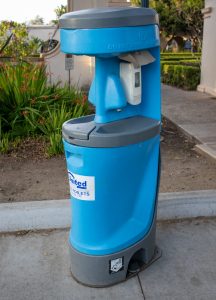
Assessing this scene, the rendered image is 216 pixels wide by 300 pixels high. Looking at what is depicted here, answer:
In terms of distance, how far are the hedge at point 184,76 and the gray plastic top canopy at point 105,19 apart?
9.76 meters

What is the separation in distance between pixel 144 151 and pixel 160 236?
1006mm

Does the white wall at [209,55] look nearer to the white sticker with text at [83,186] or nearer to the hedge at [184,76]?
the hedge at [184,76]

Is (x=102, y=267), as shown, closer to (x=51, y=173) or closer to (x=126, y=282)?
(x=126, y=282)

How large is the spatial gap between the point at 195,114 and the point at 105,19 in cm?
595

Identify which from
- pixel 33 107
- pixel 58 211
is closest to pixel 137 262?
pixel 58 211

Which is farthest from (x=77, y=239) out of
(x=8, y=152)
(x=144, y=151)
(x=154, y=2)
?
(x=154, y=2)

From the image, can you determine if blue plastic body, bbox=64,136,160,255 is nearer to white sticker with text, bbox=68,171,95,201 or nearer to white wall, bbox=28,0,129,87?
white sticker with text, bbox=68,171,95,201

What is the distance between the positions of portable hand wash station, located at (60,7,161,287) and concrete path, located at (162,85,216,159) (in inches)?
95.0

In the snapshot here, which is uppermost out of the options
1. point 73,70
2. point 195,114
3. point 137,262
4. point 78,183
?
point 78,183

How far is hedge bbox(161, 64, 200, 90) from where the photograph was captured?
11.8 metres

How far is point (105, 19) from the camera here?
7.42 ft

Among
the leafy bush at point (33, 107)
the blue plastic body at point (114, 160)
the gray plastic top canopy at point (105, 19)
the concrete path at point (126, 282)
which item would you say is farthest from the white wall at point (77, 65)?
the gray plastic top canopy at point (105, 19)

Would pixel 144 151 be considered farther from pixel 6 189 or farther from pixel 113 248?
pixel 6 189

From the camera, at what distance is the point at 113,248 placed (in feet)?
8.77
